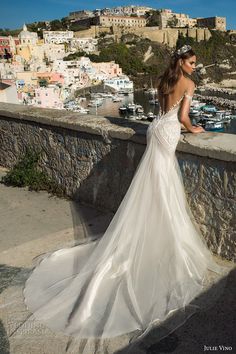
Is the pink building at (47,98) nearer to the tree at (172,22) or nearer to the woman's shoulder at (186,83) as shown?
the woman's shoulder at (186,83)

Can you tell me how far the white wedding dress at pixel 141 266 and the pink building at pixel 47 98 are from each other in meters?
42.9

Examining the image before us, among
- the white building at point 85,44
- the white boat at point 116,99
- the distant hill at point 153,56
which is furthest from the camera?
the distant hill at point 153,56

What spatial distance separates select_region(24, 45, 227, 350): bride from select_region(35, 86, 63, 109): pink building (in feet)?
141

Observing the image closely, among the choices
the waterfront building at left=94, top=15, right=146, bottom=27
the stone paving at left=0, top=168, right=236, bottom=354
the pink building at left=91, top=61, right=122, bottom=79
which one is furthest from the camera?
the waterfront building at left=94, top=15, right=146, bottom=27

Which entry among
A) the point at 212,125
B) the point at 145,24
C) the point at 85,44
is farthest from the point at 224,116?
the point at 145,24

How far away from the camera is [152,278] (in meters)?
2.70

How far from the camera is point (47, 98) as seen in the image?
48.8 metres

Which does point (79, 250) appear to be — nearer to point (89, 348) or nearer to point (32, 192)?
point (89, 348)

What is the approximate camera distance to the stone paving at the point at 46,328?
2229 mm

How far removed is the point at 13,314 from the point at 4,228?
148 centimetres

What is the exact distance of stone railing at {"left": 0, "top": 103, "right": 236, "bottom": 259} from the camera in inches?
117

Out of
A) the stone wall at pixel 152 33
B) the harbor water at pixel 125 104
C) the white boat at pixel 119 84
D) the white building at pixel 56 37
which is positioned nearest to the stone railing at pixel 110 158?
the harbor water at pixel 125 104

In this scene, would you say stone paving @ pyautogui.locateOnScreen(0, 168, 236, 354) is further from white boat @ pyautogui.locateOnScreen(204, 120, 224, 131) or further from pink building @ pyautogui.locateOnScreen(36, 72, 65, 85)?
pink building @ pyautogui.locateOnScreen(36, 72, 65, 85)

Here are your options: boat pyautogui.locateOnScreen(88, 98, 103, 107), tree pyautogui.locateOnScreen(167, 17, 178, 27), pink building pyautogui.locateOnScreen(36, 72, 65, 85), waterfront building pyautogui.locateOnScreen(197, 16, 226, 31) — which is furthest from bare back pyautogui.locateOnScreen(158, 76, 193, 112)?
waterfront building pyautogui.locateOnScreen(197, 16, 226, 31)
